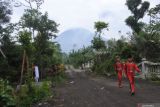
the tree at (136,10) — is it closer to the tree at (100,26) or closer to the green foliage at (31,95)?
the tree at (100,26)

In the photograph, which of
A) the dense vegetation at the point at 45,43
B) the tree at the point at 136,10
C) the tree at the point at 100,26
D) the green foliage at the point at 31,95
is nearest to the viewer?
the green foliage at the point at 31,95

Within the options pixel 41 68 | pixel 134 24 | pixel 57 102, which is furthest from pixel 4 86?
pixel 134 24

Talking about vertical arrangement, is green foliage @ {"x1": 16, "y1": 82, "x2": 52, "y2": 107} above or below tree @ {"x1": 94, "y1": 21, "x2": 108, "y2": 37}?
below

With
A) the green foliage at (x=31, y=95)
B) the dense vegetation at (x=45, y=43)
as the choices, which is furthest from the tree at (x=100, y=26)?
the green foliage at (x=31, y=95)

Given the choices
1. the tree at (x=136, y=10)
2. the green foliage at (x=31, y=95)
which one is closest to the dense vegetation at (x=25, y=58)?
the green foliage at (x=31, y=95)

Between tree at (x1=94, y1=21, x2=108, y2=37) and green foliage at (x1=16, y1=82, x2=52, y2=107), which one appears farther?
tree at (x1=94, y1=21, x2=108, y2=37)

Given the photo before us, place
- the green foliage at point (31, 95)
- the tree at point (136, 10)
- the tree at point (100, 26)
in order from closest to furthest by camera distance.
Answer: the green foliage at point (31, 95)
the tree at point (136, 10)
the tree at point (100, 26)

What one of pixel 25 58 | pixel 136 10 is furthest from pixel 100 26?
pixel 25 58

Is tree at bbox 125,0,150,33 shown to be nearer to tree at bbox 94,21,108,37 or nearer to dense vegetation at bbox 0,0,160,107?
dense vegetation at bbox 0,0,160,107

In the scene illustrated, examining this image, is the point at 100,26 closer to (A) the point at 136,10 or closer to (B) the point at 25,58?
(A) the point at 136,10

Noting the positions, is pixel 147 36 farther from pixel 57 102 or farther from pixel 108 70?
pixel 57 102

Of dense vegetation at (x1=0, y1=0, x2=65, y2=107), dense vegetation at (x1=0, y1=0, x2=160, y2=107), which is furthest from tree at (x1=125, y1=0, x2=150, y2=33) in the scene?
dense vegetation at (x1=0, y1=0, x2=65, y2=107)

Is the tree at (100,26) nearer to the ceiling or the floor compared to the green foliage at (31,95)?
nearer to the ceiling

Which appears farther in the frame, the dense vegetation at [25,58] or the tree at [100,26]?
the tree at [100,26]
